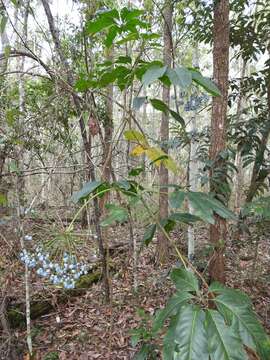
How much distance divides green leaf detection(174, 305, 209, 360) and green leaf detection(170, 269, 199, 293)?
0.13 metres

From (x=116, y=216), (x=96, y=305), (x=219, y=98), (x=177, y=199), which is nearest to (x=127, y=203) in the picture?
(x=116, y=216)

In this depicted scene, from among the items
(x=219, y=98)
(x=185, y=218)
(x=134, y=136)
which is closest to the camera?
(x=185, y=218)

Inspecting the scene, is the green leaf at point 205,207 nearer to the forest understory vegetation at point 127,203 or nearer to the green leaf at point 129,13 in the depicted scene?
the forest understory vegetation at point 127,203

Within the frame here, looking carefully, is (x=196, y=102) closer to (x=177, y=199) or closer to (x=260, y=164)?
(x=260, y=164)

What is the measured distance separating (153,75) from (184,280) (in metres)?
0.67

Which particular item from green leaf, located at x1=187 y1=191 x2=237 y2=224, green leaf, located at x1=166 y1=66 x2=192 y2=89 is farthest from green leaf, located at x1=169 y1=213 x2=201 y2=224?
green leaf, located at x1=166 y1=66 x2=192 y2=89

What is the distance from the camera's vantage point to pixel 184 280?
104 centimetres

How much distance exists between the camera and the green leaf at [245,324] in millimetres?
875

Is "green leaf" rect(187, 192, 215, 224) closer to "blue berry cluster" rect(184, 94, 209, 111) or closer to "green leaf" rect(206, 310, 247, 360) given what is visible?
"green leaf" rect(206, 310, 247, 360)

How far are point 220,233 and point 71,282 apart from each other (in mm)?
1221

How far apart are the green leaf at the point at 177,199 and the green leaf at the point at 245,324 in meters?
0.31

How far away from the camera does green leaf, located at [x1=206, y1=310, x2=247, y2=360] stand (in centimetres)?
81

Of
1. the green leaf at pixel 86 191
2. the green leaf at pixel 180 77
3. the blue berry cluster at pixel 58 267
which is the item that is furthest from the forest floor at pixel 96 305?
the green leaf at pixel 180 77

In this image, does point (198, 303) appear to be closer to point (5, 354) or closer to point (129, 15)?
point (129, 15)
